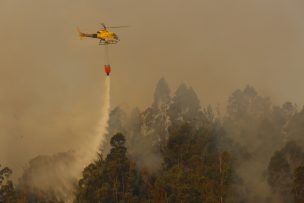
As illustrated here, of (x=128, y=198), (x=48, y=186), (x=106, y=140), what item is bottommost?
(x=128, y=198)

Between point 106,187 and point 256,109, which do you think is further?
point 256,109

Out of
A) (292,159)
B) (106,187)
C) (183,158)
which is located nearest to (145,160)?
(183,158)

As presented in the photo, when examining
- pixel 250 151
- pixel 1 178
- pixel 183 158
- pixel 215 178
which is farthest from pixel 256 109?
pixel 1 178

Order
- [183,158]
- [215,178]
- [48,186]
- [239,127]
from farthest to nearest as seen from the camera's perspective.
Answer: [239,127] < [48,186] < [183,158] < [215,178]

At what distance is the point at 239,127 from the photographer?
14288 centimetres

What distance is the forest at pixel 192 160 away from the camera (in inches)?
4107

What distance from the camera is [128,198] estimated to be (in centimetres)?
10881

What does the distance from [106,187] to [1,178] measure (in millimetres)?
37027

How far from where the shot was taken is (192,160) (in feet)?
389

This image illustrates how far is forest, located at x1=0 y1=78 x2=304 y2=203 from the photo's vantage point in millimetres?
104312

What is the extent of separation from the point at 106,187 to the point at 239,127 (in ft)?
144

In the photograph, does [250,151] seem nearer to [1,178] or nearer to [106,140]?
[106,140]

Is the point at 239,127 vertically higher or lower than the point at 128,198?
higher

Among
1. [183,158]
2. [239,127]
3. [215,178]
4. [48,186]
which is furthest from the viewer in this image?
[239,127]
